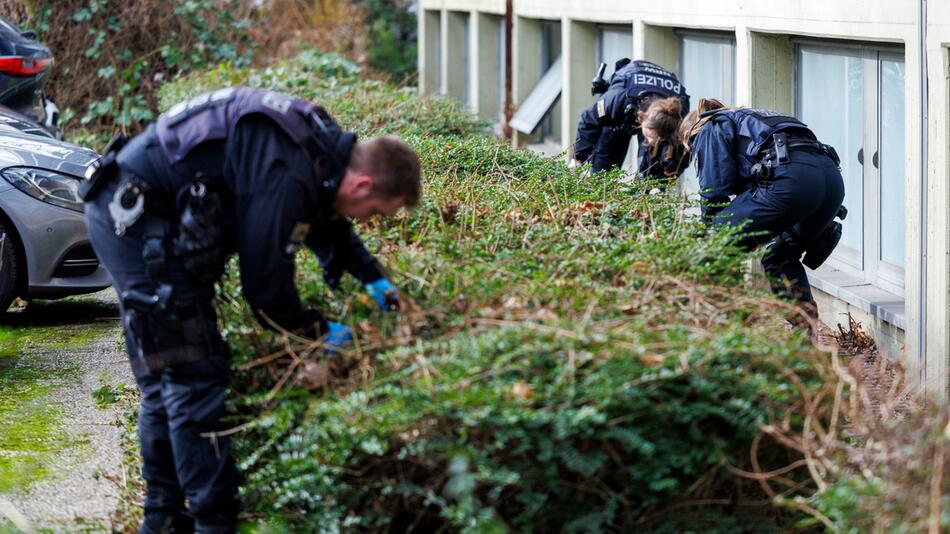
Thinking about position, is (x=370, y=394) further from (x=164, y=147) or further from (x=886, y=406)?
(x=886, y=406)

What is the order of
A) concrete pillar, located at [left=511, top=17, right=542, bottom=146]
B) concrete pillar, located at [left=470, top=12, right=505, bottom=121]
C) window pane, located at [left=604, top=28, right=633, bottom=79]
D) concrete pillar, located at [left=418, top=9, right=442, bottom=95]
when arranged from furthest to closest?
concrete pillar, located at [left=418, top=9, right=442, bottom=95]
concrete pillar, located at [left=470, top=12, right=505, bottom=121]
concrete pillar, located at [left=511, top=17, right=542, bottom=146]
window pane, located at [left=604, top=28, right=633, bottom=79]

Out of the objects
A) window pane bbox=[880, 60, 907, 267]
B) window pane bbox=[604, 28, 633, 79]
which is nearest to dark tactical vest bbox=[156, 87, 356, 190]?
window pane bbox=[880, 60, 907, 267]

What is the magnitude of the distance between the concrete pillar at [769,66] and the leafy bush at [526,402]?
A: 4173 millimetres

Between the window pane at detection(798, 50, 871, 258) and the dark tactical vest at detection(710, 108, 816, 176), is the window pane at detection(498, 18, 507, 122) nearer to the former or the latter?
the window pane at detection(798, 50, 871, 258)

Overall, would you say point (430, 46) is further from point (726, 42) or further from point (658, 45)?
point (726, 42)

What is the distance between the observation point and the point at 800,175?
20.6 ft

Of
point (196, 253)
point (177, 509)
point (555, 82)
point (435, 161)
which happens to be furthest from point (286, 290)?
point (555, 82)

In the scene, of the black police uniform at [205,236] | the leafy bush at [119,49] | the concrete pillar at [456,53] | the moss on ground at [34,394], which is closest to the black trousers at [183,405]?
the black police uniform at [205,236]

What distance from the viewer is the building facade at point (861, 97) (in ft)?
19.7

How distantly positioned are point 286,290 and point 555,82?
10874 mm

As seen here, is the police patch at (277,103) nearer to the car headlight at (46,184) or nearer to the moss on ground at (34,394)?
the moss on ground at (34,394)

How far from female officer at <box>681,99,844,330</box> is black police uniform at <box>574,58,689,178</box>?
2.71ft

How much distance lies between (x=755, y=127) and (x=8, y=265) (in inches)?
169

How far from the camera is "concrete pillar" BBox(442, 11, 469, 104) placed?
62.2ft
